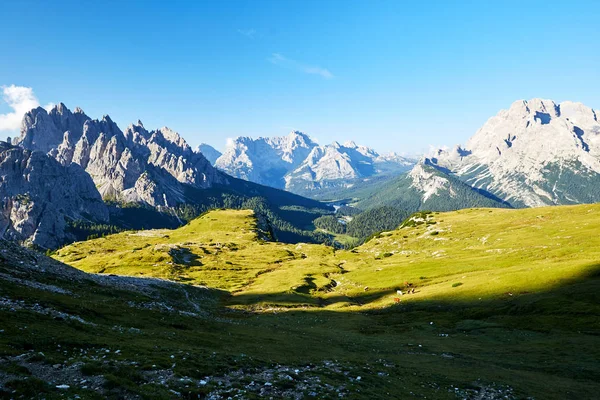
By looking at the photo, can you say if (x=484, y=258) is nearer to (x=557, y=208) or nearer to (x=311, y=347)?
(x=311, y=347)

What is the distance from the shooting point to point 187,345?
112ft

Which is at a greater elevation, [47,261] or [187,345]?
[47,261]

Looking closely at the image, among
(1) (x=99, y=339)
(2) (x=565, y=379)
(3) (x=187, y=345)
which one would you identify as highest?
(1) (x=99, y=339)

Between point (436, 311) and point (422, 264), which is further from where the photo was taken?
point (422, 264)

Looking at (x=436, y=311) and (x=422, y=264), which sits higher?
(x=422, y=264)

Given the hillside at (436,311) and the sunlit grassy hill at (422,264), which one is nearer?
the hillside at (436,311)

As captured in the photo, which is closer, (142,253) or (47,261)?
(47,261)

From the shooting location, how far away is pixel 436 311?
74.3 meters

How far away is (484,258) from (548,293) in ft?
162

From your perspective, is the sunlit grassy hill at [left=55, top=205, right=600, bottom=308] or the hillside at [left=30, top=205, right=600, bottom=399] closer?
the hillside at [left=30, top=205, right=600, bottom=399]

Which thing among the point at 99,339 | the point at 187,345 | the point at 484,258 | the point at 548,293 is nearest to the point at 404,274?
the point at 484,258

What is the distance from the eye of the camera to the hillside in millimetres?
34344

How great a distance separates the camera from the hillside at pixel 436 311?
34344 millimetres

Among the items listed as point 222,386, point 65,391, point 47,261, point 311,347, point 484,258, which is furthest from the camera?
point 484,258
